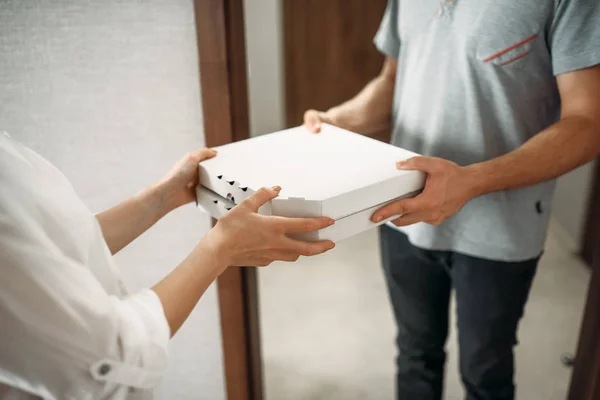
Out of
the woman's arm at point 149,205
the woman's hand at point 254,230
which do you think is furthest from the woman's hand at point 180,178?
the woman's hand at point 254,230

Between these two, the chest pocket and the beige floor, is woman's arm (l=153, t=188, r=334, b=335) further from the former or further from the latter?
the beige floor

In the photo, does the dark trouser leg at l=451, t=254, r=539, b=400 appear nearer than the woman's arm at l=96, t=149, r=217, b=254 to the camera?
No

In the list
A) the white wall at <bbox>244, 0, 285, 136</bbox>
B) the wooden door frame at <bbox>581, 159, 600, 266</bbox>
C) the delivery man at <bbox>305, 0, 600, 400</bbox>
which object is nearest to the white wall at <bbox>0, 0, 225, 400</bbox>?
the delivery man at <bbox>305, 0, 600, 400</bbox>

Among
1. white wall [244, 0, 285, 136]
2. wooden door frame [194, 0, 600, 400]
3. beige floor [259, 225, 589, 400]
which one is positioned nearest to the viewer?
wooden door frame [194, 0, 600, 400]

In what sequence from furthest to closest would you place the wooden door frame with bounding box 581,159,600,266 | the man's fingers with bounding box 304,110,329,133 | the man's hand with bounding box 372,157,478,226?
the wooden door frame with bounding box 581,159,600,266 < the man's fingers with bounding box 304,110,329,133 < the man's hand with bounding box 372,157,478,226

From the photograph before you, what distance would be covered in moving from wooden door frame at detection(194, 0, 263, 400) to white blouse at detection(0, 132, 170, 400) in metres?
0.38

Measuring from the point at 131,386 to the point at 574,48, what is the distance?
2.61 feet

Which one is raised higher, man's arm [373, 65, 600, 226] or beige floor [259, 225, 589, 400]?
man's arm [373, 65, 600, 226]

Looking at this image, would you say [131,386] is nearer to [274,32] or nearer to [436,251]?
[436,251]

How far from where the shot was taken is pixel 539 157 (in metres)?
0.89

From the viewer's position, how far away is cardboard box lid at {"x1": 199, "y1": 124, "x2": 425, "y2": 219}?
2.37 feet

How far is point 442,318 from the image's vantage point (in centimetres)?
121

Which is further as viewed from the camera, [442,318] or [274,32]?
[274,32]

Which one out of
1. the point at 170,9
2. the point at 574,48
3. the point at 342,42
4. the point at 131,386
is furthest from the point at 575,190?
the point at 131,386
